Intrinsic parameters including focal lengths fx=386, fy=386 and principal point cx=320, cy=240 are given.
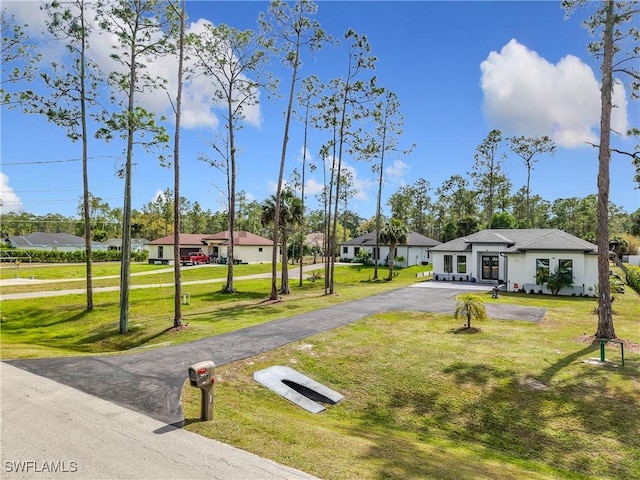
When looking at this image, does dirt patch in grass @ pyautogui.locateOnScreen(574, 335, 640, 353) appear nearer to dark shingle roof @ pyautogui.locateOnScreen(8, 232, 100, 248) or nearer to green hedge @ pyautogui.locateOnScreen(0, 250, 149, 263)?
green hedge @ pyautogui.locateOnScreen(0, 250, 149, 263)

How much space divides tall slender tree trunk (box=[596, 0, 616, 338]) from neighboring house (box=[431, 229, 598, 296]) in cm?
1190

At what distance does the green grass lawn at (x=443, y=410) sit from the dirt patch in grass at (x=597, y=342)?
0.51 feet

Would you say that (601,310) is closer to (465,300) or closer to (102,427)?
(465,300)

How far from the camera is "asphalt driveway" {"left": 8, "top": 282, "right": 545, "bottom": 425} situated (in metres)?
6.91

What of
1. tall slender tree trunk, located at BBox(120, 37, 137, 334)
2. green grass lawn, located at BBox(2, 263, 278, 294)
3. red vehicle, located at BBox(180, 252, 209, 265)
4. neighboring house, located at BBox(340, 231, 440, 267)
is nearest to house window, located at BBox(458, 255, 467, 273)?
neighboring house, located at BBox(340, 231, 440, 267)

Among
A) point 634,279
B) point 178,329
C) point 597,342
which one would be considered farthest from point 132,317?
point 634,279

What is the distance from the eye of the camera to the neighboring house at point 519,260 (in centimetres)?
2342

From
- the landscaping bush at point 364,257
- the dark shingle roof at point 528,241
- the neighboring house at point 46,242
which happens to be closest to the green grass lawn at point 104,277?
the landscaping bush at point 364,257

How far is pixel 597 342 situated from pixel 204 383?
12.3 metres

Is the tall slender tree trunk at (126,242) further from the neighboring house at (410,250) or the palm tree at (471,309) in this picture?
the neighboring house at (410,250)

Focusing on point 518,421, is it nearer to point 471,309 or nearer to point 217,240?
point 471,309

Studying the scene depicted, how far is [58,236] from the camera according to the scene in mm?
66312

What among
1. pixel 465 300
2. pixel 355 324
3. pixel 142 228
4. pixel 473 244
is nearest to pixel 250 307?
pixel 355 324

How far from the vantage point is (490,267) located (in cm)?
3061
